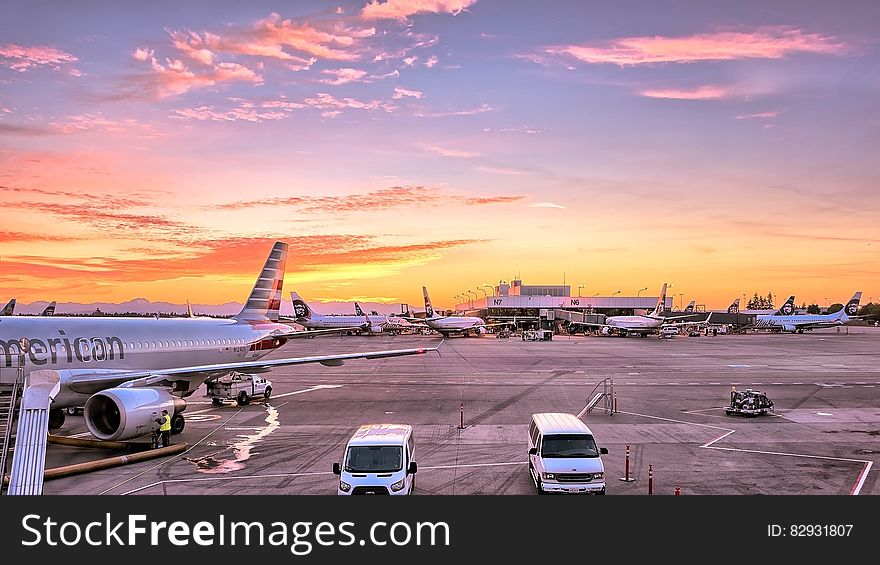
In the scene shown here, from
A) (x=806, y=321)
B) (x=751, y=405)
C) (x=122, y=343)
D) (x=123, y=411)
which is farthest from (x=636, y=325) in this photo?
(x=123, y=411)

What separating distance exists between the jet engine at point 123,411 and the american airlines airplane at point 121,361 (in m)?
0.04

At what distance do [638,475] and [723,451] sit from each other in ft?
20.9

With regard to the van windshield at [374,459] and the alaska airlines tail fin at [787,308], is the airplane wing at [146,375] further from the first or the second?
the alaska airlines tail fin at [787,308]

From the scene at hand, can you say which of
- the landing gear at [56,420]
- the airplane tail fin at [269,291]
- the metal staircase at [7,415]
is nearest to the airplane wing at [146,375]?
the metal staircase at [7,415]

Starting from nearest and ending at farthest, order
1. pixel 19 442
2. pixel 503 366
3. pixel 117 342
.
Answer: pixel 19 442
pixel 117 342
pixel 503 366

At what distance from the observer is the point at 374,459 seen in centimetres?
1923

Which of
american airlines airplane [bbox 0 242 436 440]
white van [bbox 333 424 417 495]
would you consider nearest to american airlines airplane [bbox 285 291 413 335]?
american airlines airplane [bbox 0 242 436 440]

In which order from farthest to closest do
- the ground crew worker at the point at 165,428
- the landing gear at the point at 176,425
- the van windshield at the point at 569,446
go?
the landing gear at the point at 176,425 < the ground crew worker at the point at 165,428 < the van windshield at the point at 569,446

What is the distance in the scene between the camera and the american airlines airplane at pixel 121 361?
1046 inches

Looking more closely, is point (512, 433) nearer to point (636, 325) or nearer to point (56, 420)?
point (56, 420)

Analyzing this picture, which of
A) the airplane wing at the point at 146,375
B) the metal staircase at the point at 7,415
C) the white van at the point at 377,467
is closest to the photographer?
the metal staircase at the point at 7,415
